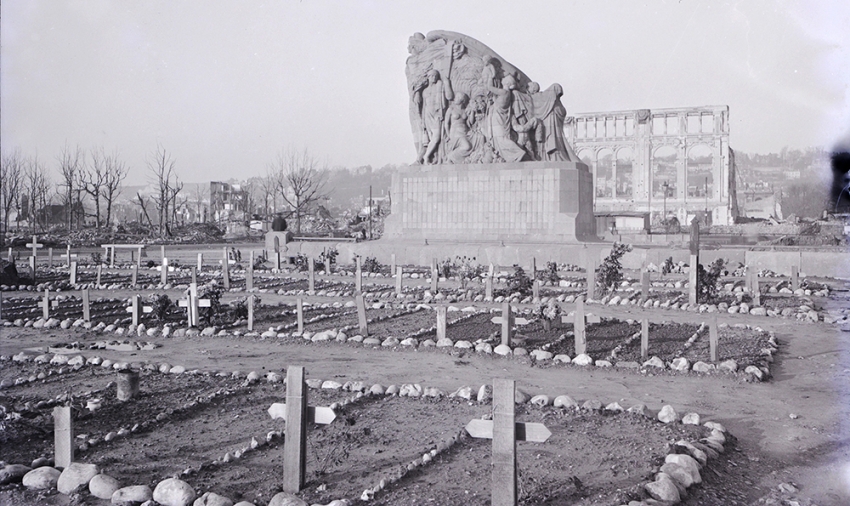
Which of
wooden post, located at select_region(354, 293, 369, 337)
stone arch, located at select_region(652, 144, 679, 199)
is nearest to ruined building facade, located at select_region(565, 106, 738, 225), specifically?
stone arch, located at select_region(652, 144, 679, 199)

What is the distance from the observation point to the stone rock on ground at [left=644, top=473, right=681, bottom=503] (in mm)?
5336

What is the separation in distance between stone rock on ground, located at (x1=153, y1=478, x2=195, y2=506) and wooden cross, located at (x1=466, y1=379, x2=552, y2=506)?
88.6 inches

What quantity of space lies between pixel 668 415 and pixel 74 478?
5484mm

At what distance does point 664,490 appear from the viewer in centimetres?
538

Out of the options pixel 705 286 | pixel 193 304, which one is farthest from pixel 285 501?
pixel 705 286

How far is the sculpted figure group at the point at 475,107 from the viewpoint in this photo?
91.7ft

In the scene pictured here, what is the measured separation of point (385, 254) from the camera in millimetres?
28250

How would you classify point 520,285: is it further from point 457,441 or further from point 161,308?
point 457,441

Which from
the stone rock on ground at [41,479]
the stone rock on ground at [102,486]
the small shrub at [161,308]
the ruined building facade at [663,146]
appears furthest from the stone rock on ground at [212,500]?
the ruined building facade at [663,146]

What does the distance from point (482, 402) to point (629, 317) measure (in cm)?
746

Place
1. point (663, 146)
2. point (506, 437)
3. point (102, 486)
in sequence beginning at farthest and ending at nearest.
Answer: point (663, 146), point (102, 486), point (506, 437)

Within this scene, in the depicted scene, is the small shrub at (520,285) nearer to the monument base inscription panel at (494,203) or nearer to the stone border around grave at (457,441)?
the monument base inscription panel at (494,203)

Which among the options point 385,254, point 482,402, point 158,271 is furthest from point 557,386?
point 158,271

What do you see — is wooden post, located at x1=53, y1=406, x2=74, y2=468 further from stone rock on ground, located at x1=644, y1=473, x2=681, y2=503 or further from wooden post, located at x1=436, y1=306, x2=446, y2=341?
wooden post, located at x1=436, y1=306, x2=446, y2=341
